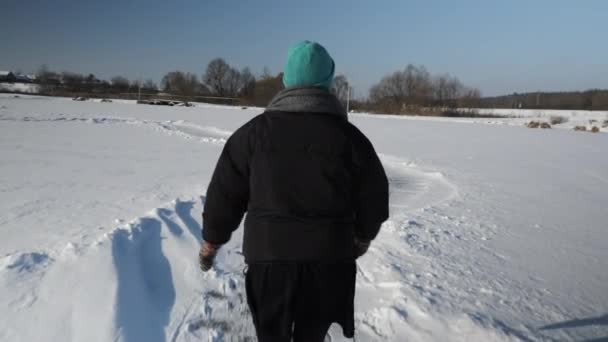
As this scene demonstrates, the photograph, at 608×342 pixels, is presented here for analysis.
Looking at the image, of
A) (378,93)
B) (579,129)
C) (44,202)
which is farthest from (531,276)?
(378,93)

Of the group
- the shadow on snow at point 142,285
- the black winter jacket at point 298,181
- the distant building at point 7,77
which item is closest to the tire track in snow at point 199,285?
the shadow on snow at point 142,285

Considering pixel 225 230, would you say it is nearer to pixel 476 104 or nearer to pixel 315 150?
pixel 315 150

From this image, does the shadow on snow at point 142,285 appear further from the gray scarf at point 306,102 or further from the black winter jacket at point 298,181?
the gray scarf at point 306,102

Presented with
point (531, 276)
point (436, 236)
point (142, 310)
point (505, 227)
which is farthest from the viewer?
point (505, 227)

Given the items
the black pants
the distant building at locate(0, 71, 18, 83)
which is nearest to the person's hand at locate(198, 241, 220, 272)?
the black pants

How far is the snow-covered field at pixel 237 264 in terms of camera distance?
8.25 feet

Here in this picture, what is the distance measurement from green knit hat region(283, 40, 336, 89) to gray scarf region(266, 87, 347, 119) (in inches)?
1.5

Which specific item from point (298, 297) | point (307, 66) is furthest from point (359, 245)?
point (307, 66)

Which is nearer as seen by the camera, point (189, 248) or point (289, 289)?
point (289, 289)

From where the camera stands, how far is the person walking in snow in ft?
5.02

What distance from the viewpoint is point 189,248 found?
368 cm

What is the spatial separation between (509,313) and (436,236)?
1.56 m

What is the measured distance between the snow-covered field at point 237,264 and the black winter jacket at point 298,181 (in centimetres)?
115

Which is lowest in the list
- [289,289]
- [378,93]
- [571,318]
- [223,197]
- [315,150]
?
[571,318]
